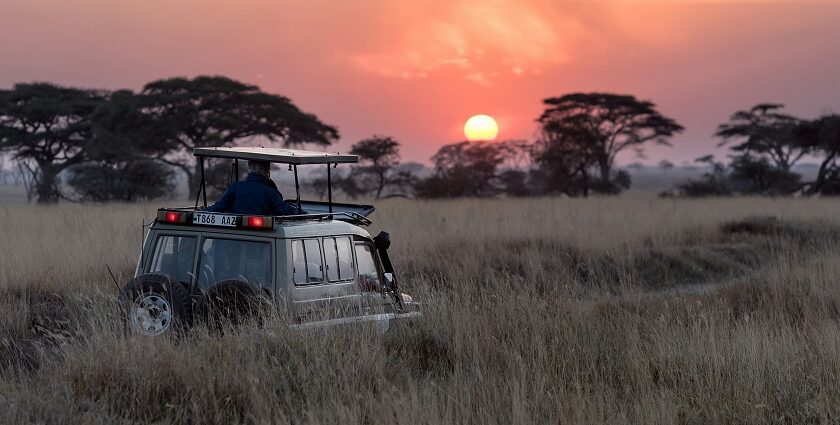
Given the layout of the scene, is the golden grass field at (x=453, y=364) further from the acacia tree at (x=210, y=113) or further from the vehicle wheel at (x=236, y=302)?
the acacia tree at (x=210, y=113)

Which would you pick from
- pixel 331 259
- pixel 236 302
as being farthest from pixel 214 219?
pixel 331 259

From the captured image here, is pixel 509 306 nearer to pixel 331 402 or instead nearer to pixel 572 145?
pixel 331 402

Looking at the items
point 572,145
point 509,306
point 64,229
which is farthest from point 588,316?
point 572,145

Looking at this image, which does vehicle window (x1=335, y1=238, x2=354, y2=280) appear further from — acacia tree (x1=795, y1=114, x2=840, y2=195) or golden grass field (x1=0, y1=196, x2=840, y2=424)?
acacia tree (x1=795, y1=114, x2=840, y2=195)

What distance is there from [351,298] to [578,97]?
39.4m

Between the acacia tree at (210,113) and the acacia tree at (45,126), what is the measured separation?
3.43 meters

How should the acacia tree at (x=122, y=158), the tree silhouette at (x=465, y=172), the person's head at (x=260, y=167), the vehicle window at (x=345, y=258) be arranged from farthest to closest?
the tree silhouette at (x=465, y=172) → the acacia tree at (x=122, y=158) → the person's head at (x=260, y=167) → the vehicle window at (x=345, y=258)

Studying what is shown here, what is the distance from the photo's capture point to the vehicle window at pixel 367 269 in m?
7.34

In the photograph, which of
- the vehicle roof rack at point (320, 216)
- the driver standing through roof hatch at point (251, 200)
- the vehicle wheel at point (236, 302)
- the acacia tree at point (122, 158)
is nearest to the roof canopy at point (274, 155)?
the driver standing through roof hatch at point (251, 200)

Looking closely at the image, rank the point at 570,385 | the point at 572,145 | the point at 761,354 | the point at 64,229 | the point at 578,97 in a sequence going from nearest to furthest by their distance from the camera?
the point at 570,385 < the point at 761,354 < the point at 64,229 < the point at 572,145 < the point at 578,97

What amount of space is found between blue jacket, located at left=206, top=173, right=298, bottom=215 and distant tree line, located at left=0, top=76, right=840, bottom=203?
2463 centimetres

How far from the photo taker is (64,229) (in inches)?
612

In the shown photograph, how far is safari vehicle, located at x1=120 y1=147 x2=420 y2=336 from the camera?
654 centimetres

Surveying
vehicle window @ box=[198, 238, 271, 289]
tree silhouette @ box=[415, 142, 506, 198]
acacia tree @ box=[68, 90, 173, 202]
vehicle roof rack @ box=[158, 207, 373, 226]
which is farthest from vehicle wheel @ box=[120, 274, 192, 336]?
tree silhouette @ box=[415, 142, 506, 198]
